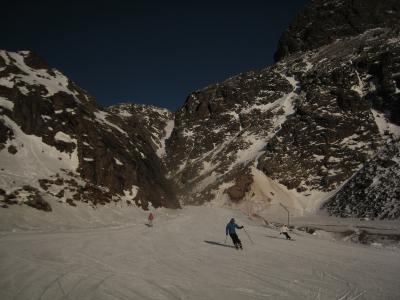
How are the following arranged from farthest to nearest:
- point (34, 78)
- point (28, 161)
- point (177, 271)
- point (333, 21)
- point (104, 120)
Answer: point (333, 21)
point (104, 120)
point (34, 78)
point (28, 161)
point (177, 271)

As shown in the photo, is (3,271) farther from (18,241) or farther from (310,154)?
(310,154)

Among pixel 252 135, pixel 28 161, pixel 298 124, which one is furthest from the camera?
pixel 252 135

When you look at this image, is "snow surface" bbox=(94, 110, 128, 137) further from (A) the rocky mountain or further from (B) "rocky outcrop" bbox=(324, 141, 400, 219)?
(B) "rocky outcrop" bbox=(324, 141, 400, 219)

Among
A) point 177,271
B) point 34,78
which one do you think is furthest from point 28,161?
point 177,271

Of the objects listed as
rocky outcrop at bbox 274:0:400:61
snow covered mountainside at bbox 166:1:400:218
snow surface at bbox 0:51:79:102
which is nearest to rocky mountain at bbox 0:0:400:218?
snow surface at bbox 0:51:79:102

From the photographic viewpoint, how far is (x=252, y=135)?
8831 cm

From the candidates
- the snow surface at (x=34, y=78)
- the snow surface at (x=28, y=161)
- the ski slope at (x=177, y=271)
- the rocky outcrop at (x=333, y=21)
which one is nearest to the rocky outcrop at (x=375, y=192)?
the ski slope at (x=177, y=271)

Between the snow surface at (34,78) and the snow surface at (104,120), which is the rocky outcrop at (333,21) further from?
the snow surface at (34,78)

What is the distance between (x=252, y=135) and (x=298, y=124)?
14.1 meters

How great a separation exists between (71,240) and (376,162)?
159 ft

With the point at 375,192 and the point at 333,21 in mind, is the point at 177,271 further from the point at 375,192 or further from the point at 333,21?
the point at 333,21

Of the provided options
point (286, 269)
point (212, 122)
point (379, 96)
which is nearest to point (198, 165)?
point (212, 122)

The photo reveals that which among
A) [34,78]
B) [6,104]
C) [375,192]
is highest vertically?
[34,78]

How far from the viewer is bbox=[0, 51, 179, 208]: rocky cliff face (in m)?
30.6
